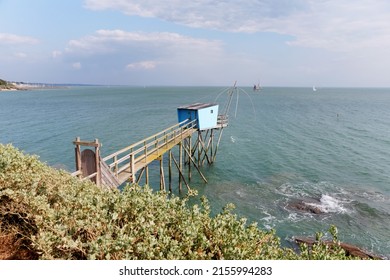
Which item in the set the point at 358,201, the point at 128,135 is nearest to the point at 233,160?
the point at 358,201

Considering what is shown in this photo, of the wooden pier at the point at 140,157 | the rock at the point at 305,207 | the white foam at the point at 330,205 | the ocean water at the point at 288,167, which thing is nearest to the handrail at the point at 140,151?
the wooden pier at the point at 140,157

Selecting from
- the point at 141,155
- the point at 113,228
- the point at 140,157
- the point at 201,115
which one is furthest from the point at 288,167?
the point at 113,228

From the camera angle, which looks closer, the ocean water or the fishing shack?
the ocean water

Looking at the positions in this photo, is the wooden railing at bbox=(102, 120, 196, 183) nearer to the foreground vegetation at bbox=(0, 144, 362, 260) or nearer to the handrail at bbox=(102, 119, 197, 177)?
the handrail at bbox=(102, 119, 197, 177)

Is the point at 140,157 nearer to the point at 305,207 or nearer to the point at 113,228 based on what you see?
the point at 113,228

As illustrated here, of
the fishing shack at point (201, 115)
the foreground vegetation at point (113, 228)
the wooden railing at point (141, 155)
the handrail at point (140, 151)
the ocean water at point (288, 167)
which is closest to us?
the foreground vegetation at point (113, 228)

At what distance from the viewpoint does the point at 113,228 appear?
4.47m

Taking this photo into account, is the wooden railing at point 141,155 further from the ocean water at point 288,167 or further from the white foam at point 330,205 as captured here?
the white foam at point 330,205

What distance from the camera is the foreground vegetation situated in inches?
158

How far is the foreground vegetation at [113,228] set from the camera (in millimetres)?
4023

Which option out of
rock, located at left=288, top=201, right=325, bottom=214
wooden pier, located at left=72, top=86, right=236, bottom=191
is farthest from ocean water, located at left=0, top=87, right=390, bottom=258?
wooden pier, located at left=72, top=86, right=236, bottom=191

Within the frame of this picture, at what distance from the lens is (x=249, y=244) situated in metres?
4.43

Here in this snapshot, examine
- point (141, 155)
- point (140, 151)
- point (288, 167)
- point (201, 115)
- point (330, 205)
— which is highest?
point (201, 115)
